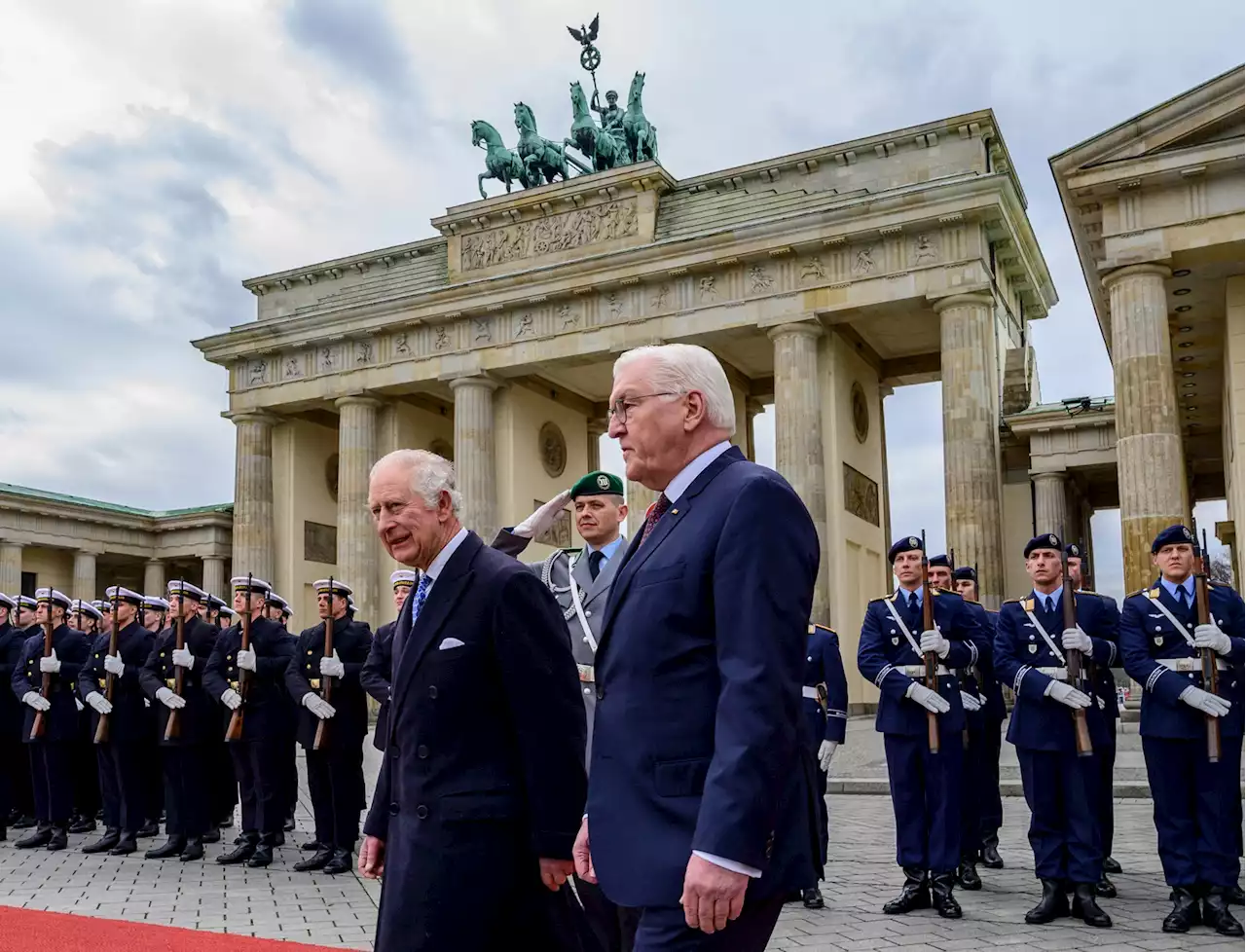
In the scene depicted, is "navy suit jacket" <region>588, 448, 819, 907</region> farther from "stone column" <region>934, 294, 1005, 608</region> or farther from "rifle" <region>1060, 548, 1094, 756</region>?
"stone column" <region>934, 294, 1005, 608</region>

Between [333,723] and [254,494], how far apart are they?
27.8 metres

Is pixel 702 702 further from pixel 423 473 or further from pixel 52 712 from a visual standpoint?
pixel 52 712

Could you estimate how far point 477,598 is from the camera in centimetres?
360

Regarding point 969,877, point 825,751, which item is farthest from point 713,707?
point 969,877

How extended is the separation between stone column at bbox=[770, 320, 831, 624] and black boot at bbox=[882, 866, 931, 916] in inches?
778

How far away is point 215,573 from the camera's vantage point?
1615 inches

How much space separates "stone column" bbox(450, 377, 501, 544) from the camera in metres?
31.7

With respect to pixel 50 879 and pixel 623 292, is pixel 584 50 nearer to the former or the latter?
pixel 623 292

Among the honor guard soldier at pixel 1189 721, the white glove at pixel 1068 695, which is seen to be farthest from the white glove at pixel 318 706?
the honor guard soldier at pixel 1189 721

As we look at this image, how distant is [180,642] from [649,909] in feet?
28.1

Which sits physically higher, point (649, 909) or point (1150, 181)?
point (1150, 181)

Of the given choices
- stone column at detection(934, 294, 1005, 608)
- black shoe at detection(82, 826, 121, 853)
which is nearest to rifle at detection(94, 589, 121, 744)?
black shoe at detection(82, 826, 121, 853)

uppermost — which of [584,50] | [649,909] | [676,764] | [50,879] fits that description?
[584,50]

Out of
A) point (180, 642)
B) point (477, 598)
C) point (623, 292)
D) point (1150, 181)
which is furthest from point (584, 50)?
point (477, 598)
